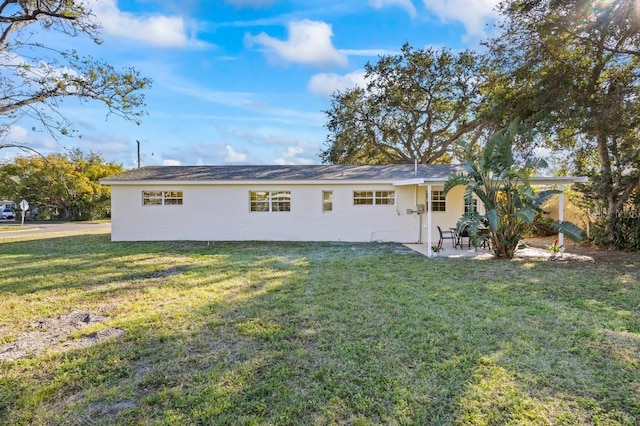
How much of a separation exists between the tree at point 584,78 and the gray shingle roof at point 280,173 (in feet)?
13.1

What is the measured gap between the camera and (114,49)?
895cm

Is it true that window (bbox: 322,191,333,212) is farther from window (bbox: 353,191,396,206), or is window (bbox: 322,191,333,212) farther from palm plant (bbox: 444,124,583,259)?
palm plant (bbox: 444,124,583,259)

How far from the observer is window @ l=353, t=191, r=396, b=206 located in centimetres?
1449

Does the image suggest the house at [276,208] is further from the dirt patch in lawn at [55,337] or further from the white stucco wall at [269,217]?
the dirt patch in lawn at [55,337]

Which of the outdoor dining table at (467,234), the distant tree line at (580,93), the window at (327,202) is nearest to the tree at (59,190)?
the window at (327,202)

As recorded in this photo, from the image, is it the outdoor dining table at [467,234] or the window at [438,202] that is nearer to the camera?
the outdoor dining table at [467,234]

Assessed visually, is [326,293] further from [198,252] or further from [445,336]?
[198,252]

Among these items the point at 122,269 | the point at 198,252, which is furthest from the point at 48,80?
the point at 198,252

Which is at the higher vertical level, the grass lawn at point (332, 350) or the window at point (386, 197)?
the window at point (386, 197)

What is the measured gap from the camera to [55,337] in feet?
14.8

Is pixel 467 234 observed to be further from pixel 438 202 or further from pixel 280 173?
pixel 280 173

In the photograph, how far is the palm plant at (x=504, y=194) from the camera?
31.3 feet

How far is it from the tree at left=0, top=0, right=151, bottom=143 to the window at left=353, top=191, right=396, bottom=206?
9.48 m

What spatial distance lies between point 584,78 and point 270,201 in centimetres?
1180
